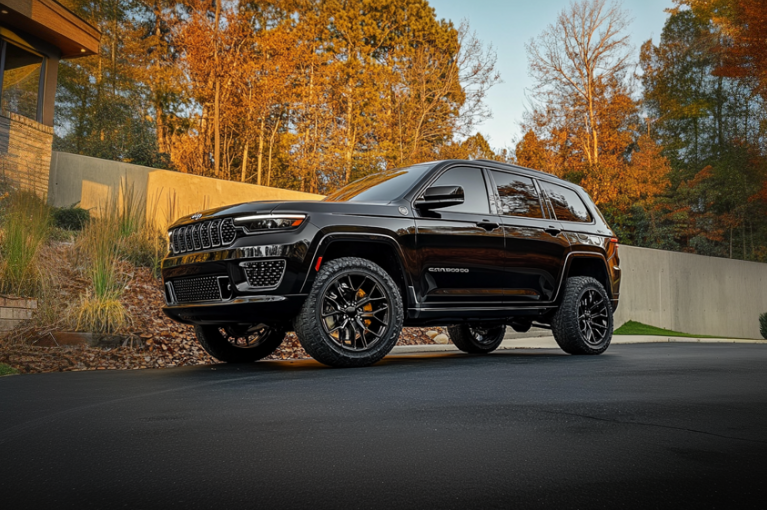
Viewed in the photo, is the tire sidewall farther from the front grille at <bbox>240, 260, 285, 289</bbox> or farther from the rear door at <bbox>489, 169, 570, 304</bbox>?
the rear door at <bbox>489, 169, 570, 304</bbox>

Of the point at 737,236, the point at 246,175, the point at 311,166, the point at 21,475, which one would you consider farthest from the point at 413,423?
the point at 737,236

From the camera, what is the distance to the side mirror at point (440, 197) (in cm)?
658

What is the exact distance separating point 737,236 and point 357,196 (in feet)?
116

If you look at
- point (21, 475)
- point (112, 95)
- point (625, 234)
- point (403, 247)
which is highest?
point (112, 95)

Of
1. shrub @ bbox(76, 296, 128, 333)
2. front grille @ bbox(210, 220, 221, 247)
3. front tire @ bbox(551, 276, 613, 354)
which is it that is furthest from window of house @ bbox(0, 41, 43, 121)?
front tire @ bbox(551, 276, 613, 354)

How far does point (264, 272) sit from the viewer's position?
590 cm

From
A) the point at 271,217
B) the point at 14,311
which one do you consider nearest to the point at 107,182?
the point at 14,311

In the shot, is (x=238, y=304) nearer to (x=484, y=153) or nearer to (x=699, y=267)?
(x=699, y=267)

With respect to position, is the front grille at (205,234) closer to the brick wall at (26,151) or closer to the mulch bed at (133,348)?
the mulch bed at (133,348)

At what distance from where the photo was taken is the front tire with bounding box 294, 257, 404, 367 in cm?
598

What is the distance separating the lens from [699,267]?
77.7 ft

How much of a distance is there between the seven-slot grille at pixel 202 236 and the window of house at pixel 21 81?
37.1 ft

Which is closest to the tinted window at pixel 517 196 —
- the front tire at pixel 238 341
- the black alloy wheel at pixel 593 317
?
the black alloy wheel at pixel 593 317

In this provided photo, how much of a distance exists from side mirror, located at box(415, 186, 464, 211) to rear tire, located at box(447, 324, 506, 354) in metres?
2.83
